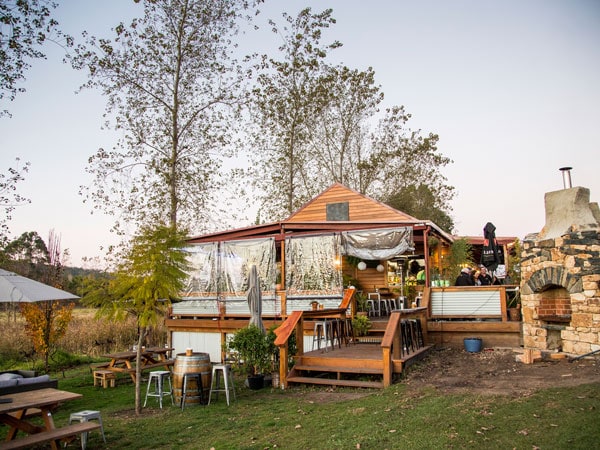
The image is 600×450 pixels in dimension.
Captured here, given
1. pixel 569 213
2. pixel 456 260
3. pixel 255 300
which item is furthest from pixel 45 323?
pixel 456 260

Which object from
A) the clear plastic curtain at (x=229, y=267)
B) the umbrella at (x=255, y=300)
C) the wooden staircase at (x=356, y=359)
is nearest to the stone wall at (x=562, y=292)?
the wooden staircase at (x=356, y=359)

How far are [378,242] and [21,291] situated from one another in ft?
27.1

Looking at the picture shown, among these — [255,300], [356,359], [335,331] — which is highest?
[255,300]

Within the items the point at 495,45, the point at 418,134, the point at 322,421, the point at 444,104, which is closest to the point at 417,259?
the point at 444,104

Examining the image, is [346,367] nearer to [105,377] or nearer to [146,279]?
[146,279]

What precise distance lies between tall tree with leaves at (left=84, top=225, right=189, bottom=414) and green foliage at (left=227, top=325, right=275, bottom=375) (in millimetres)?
1974

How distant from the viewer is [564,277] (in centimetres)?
851

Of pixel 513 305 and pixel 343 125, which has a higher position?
pixel 343 125

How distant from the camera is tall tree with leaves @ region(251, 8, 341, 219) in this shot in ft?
72.5

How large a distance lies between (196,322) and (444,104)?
10.8 meters

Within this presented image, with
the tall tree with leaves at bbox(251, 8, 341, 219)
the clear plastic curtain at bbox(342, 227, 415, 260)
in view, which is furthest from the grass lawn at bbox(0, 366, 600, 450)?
the tall tree with leaves at bbox(251, 8, 341, 219)

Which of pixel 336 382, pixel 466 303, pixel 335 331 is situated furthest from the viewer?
pixel 466 303

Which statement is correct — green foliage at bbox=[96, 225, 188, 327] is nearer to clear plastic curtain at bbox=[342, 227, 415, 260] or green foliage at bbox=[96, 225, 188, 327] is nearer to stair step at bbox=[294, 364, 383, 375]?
stair step at bbox=[294, 364, 383, 375]

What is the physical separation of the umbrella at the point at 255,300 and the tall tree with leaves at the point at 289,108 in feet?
41.7
